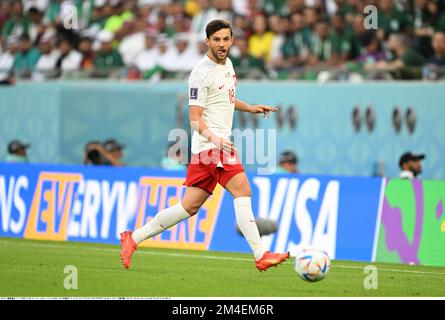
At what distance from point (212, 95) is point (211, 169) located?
29.3 inches

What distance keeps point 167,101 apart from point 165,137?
659 mm

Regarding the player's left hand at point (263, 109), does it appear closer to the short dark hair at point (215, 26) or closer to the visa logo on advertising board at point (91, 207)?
the short dark hair at point (215, 26)

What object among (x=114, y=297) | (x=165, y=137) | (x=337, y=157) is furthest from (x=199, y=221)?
(x=114, y=297)

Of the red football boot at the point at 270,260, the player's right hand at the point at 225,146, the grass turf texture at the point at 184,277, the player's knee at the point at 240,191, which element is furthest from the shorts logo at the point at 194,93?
the grass turf texture at the point at 184,277

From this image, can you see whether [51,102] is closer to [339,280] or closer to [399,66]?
[399,66]

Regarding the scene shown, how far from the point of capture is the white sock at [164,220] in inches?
503

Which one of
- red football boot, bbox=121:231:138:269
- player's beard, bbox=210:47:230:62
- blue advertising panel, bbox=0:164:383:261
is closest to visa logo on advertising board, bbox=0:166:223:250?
blue advertising panel, bbox=0:164:383:261

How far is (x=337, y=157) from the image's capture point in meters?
20.7

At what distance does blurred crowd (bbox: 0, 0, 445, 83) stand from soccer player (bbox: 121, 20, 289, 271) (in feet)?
25.5

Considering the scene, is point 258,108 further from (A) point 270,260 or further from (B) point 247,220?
(A) point 270,260

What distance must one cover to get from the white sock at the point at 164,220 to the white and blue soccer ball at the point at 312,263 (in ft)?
4.65

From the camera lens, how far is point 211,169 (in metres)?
12.5

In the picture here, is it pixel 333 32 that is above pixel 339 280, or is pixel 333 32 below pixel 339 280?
above

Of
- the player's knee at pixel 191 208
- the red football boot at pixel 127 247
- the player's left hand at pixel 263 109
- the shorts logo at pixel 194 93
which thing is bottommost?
the red football boot at pixel 127 247
